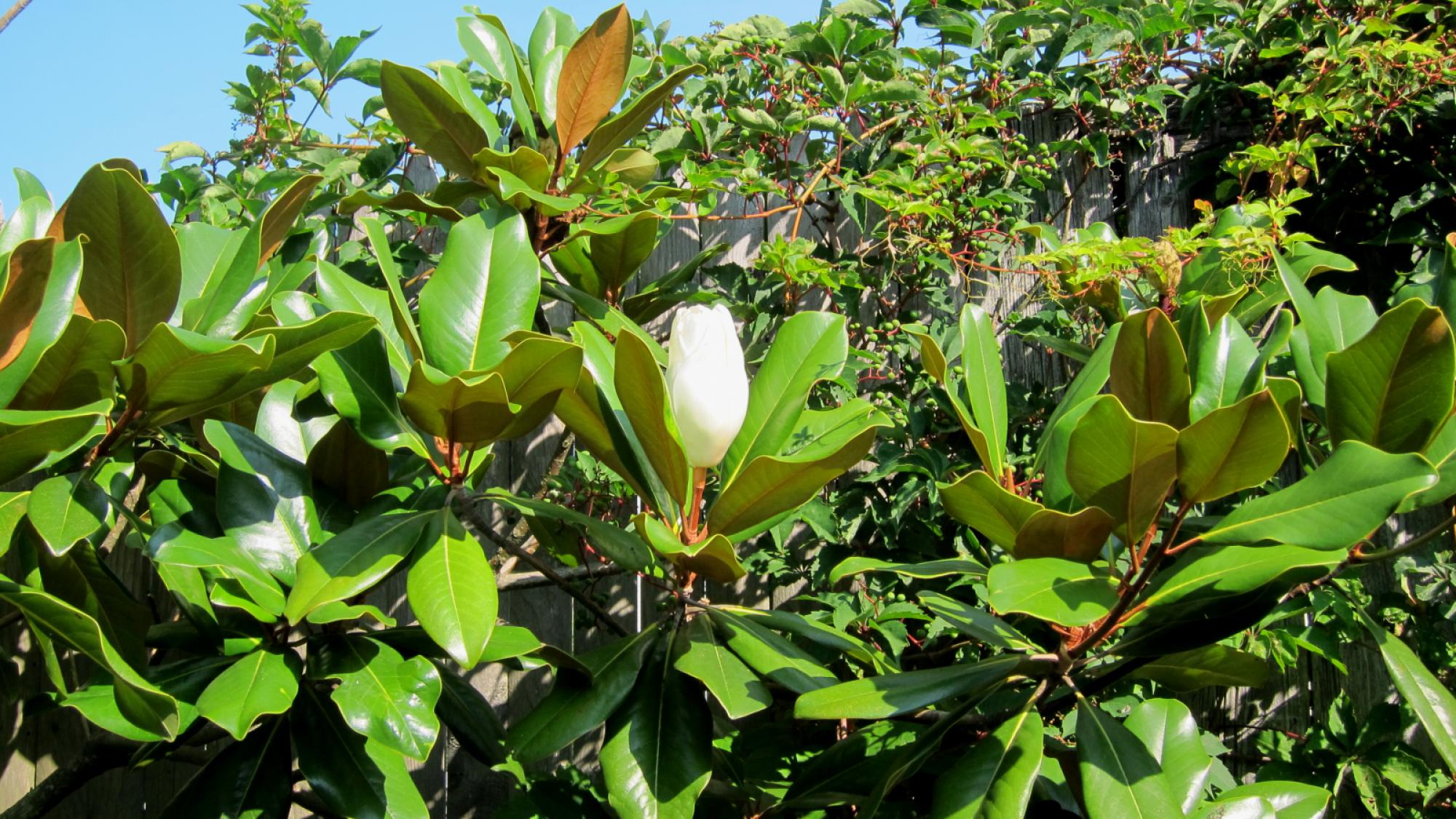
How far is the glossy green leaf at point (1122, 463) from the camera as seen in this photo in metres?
1.01

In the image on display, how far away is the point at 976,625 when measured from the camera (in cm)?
128

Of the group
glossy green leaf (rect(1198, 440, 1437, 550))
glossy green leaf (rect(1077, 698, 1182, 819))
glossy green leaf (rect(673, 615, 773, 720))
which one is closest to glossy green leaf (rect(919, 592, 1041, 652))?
glossy green leaf (rect(1077, 698, 1182, 819))

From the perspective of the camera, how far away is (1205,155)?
258 centimetres

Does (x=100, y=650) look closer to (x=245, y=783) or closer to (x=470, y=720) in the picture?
(x=245, y=783)

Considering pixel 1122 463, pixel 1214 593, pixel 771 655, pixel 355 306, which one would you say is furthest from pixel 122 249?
pixel 1214 593

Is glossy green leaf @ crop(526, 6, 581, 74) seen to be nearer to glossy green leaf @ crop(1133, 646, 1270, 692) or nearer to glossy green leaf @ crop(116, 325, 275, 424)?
glossy green leaf @ crop(116, 325, 275, 424)

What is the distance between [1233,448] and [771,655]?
534 millimetres

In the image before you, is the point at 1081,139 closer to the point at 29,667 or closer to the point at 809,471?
the point at 809,471

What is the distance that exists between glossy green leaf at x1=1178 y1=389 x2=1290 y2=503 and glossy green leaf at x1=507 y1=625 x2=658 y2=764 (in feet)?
2.13

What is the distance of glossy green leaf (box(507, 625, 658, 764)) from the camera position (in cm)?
121

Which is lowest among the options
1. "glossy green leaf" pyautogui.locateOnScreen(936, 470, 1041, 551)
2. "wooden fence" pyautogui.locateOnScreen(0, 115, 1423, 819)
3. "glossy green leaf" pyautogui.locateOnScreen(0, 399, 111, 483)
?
"wooden fence" pyautogui.locateOnScreen(0, 115, 1423, 819)

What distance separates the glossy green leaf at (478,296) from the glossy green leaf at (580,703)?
15.0 inches

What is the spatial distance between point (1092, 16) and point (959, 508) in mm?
1777

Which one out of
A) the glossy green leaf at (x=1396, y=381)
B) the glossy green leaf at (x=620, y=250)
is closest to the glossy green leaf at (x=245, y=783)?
the glossy green leaf at (x=620, y=250)
